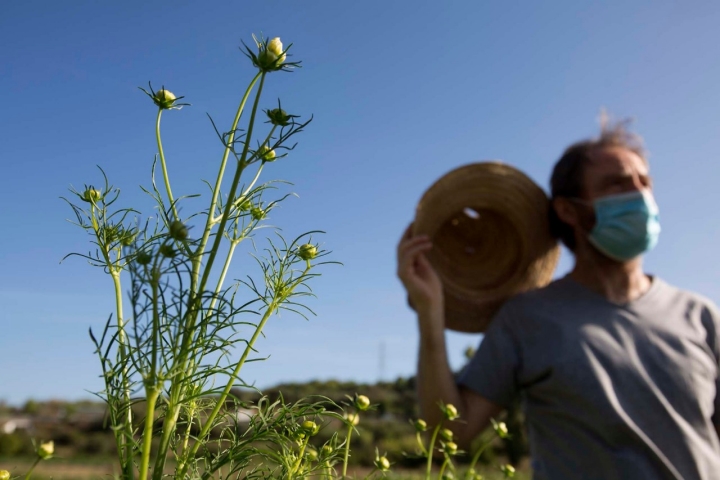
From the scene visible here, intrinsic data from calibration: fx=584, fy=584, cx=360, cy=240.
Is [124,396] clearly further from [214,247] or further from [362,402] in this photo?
[362,402]

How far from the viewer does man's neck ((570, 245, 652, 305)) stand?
1.89 meters

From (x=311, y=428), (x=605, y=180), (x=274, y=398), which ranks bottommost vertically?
(x=274, y=398)

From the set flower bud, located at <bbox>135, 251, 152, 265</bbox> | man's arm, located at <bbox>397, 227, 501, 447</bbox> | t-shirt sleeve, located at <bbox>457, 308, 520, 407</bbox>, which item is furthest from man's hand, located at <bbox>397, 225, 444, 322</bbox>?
flower bud, located at <bbox>135, 251, 152, 265</bbox>

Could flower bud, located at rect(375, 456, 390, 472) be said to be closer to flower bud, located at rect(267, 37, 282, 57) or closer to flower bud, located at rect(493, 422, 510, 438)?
flower bud, located at rect(493, 422, 510, 438)

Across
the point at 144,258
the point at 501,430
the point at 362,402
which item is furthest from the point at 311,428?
the point at 501,430

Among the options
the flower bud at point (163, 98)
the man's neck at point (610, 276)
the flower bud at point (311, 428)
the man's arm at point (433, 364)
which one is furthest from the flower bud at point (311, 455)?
Result: the man's neck at point (610, 276)

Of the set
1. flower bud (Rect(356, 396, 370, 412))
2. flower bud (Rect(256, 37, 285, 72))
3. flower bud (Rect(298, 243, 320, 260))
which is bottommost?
flower bud (Rect(356, 396, 370, 412))

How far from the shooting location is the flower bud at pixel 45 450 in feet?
2.03

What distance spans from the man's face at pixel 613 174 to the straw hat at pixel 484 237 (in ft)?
0.54

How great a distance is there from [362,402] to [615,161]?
4.75 ft

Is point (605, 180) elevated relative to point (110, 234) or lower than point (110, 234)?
elevated

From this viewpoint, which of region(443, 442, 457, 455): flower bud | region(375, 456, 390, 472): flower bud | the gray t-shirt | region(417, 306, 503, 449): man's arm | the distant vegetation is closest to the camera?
region(375, 456, 390, 472): flower bud

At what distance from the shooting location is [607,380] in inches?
65.1

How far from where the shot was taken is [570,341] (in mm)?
1706
